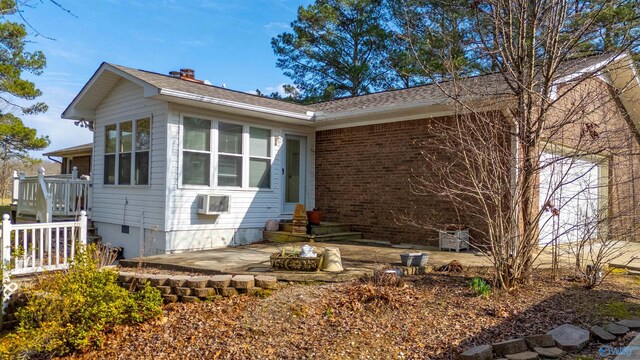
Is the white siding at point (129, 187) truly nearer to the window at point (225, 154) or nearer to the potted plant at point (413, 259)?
the window at point (225, 154)

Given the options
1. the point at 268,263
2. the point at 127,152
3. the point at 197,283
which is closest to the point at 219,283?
the point at 197,283

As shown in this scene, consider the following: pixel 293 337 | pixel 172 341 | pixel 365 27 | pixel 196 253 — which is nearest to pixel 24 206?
pixel 196 253

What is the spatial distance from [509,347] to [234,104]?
22.1 ft

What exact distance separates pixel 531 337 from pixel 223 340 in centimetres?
271

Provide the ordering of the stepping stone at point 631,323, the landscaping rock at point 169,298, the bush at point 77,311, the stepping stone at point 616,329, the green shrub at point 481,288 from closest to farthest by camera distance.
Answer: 1. the stepping stone at point 616,329
2. the stepping stone at point 631,323
3. the bush at point 77,311
4. the green shrub at point 481,288
5. the landscaping rock at point 169,298

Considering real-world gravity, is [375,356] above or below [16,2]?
below

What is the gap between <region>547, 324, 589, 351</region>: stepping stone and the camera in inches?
145

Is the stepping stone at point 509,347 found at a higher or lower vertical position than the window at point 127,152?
lower

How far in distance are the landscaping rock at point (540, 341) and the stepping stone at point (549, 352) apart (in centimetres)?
4

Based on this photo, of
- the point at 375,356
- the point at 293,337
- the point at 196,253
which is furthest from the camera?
the point at 196,253

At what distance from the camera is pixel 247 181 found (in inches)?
380

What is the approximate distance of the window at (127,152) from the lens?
362 inches

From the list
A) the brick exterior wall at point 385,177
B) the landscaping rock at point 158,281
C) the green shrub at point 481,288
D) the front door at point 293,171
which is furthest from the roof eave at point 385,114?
the landscaping rock at point 158,281

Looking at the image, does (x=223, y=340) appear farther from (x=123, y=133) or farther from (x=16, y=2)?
(x=123, y=133)
